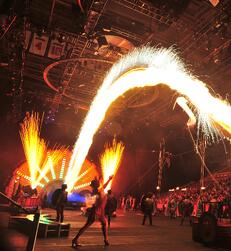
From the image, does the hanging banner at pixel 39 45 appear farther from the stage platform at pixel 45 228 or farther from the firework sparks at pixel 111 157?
the firework sparks at pixel 111 157

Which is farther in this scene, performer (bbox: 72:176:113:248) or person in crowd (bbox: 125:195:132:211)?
person in crowd (bbox: 125:195:132:211)

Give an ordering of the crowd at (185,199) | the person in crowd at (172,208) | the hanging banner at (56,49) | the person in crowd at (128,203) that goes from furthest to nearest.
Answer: the person in crowd at (128,203), the person in crowd at (172,208), the crowd at (185,199), the hanging banner at (56,49)

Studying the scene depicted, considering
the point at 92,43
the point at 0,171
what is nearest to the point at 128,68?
the point at 92,43

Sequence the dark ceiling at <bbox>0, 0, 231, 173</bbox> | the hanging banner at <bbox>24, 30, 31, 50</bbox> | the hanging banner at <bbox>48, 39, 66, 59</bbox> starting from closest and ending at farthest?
the dark ceiling at <bbox>0, 0, 231, 173</bbox>
the hanging banner at <bbox>24, 30, 31, 50</bbox>
the hanging banner at <bbox>48, 39, 66, 59</bbox>

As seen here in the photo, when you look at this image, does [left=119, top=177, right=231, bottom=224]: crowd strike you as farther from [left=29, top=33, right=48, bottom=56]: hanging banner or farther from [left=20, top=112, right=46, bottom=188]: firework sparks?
[left=29, top=33, right=48, bottom=56]: hanging banner

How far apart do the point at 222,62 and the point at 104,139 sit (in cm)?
1420

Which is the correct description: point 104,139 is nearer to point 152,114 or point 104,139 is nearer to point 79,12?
point 152,114

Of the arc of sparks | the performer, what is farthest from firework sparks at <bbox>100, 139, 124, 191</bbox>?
the performer

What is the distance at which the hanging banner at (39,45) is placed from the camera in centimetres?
1241

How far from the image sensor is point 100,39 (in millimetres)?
11633

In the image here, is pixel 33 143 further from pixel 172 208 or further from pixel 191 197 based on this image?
pixel 191 197

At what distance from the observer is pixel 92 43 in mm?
12320

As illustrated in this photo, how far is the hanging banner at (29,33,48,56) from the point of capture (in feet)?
40.7

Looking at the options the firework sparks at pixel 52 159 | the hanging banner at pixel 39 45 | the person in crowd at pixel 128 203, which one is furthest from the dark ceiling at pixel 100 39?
the person in crowd at pixel 128 203
